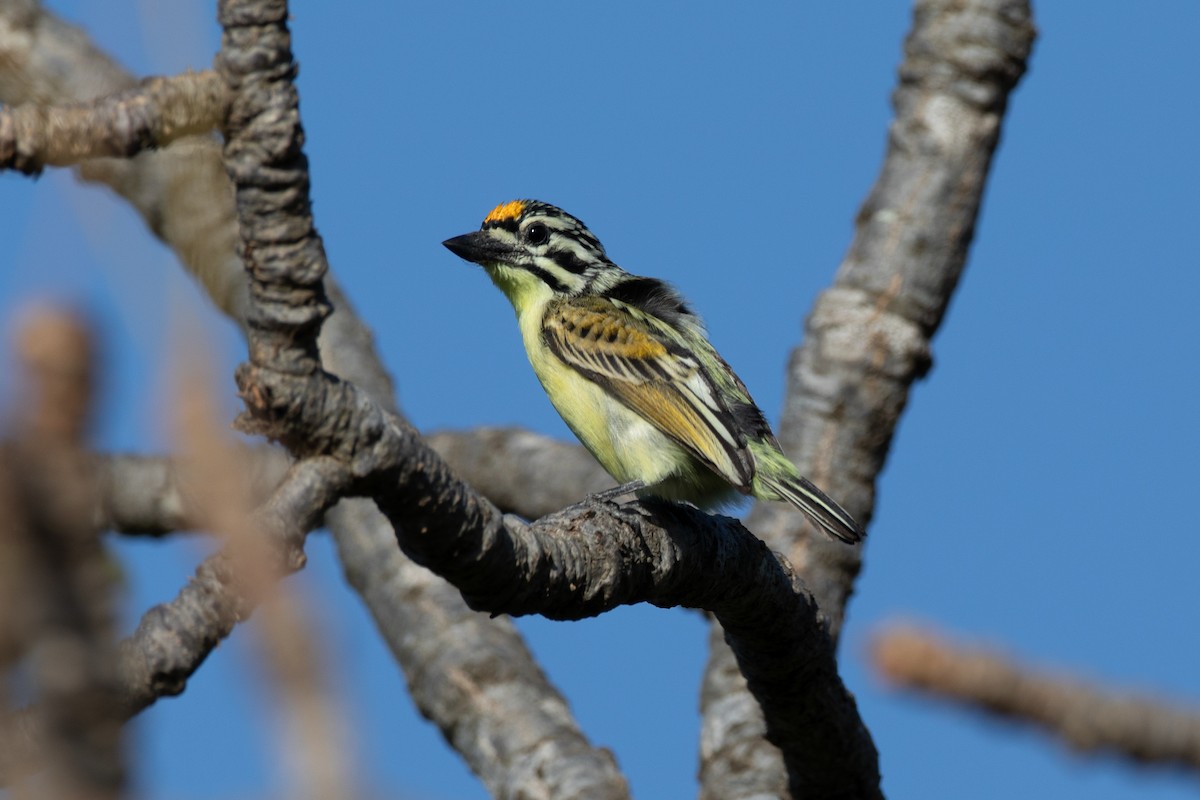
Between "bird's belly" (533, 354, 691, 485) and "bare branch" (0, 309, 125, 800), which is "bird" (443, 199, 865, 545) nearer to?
"bird's belly" (533, 354, 691, 485)

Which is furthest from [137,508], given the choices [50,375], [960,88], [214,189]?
[50,375]

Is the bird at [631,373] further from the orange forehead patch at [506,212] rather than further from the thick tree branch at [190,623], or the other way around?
the thick tree branch at [190,623]

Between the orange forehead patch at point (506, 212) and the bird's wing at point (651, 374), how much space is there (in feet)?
1.91

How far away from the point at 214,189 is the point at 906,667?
6.18ft

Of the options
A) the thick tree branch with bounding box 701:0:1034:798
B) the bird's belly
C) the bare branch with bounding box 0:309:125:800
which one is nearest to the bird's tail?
the bird's belly

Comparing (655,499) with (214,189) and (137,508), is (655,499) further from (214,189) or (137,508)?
(137,508)

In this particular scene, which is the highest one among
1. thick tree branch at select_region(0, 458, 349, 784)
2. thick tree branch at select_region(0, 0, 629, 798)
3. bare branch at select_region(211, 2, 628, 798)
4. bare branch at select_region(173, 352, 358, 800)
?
thick tree branch at select_region(0, 0, 629, 798)

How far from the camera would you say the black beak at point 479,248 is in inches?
285

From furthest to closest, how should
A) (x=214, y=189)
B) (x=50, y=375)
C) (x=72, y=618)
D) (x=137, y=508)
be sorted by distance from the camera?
(x=137, y=508), (x=214, y=189), (x=50, y=375), (x=72, y=618)

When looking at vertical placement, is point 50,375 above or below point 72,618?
above

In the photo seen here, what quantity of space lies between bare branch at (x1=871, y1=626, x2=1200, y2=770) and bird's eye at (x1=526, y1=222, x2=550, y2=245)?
621 cm

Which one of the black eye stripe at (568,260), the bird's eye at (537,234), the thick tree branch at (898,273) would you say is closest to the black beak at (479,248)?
the bird's eye at (537,234)

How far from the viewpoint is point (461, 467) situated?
8703 millimetres

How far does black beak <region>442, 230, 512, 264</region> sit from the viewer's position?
7227 mm
